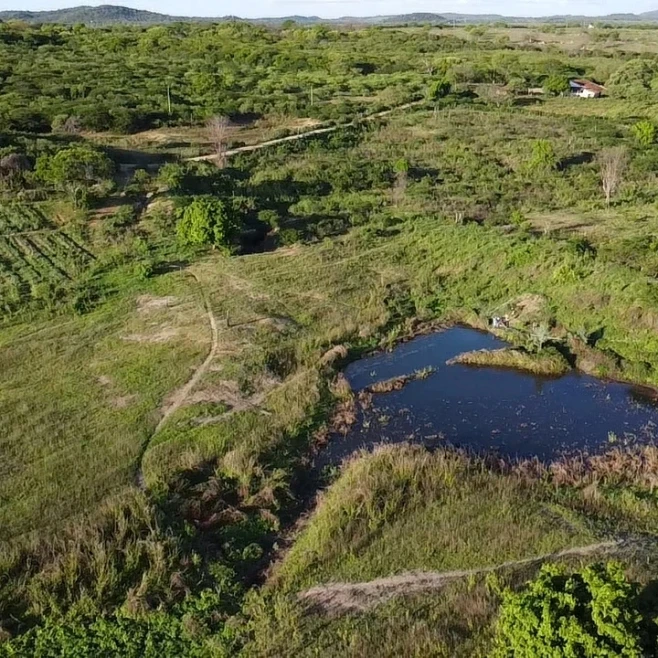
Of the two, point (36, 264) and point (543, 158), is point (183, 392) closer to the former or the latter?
point (36, 264)

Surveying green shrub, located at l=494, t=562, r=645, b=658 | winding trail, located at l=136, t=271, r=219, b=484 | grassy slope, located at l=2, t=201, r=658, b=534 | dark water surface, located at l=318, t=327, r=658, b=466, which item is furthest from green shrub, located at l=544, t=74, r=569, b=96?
green shrub, located at l=494, t=562, r=645, b=658

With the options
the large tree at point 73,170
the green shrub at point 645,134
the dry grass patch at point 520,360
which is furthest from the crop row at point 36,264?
the green shrub at point 645,134

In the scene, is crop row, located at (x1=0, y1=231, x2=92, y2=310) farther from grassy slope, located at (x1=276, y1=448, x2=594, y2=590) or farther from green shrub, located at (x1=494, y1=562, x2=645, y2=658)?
green shrub, located at (x1=494, y1=562, x2=645, y2=658)

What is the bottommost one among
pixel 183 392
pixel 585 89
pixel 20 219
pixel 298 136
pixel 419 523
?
pixel 419 523

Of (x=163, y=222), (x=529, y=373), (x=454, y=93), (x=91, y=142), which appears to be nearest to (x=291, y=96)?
(x=454, y=93)

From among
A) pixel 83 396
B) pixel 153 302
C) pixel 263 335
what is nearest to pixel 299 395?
pixel 263 335

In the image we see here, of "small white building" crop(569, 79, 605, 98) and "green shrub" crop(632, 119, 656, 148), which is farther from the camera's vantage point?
"small white building" crop(569, 79, 605, 98)
